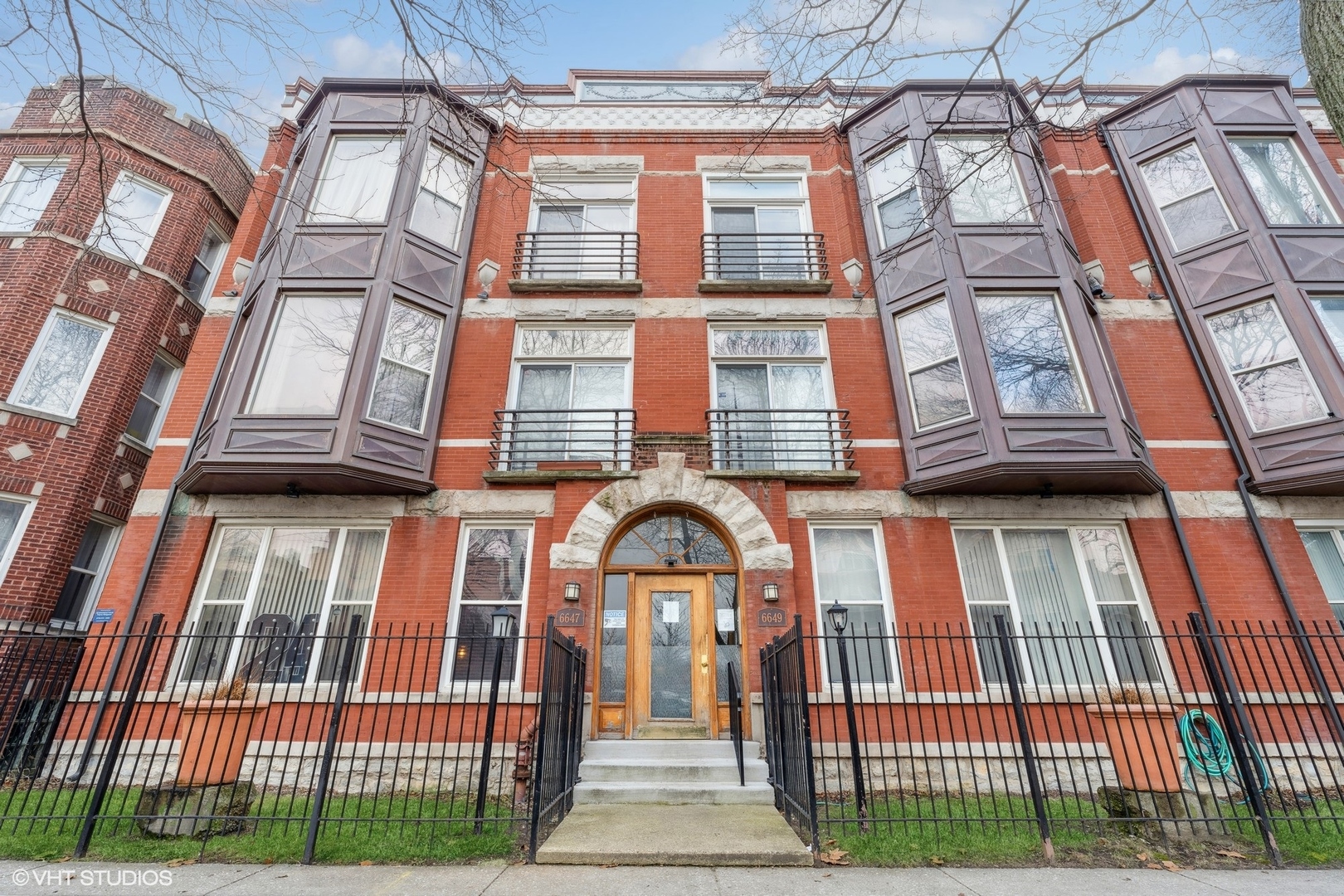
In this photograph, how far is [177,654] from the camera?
27.2 ft

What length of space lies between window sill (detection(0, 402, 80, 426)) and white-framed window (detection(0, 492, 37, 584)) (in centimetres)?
136

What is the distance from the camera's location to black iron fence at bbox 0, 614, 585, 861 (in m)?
5.37

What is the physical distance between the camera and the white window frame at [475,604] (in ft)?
27.0

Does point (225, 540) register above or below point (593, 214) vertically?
below

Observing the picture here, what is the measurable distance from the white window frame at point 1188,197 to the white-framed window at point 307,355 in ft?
47.0

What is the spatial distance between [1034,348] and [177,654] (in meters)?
13.6

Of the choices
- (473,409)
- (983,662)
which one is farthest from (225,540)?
(983,662)

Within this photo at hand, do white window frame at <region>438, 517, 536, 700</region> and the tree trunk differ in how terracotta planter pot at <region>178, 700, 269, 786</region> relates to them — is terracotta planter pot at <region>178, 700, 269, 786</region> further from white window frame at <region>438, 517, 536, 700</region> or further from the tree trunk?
the tree trunk

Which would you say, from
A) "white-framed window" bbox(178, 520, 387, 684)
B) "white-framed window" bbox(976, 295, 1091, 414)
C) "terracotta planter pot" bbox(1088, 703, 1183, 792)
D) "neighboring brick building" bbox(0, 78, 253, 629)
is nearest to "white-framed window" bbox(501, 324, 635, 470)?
"white-framed window" bbox(178, 520, 387, 684)

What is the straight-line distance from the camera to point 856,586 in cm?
893

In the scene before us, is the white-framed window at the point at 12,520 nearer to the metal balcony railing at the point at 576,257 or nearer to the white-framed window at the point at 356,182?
the white-framed window at the point at 356,182

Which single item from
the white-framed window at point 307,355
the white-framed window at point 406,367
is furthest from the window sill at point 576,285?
the white-framed window at point 307,355

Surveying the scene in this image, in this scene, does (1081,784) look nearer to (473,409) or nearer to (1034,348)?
(1034,348)

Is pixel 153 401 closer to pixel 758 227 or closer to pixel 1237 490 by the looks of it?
pixel 758 227
